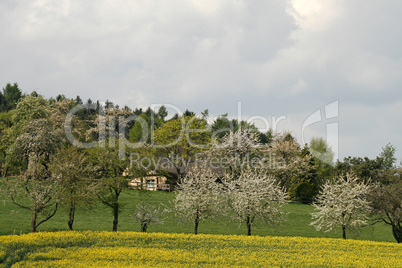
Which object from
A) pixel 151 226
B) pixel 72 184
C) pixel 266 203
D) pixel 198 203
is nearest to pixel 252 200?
pixel 266 203

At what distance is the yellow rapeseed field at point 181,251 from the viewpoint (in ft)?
87.9

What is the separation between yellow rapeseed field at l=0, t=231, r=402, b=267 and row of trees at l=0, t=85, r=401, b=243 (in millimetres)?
5501

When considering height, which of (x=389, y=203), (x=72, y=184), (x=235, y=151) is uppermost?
(x=235, y=151)

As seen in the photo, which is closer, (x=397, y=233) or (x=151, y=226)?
A: (x=397, y=233)

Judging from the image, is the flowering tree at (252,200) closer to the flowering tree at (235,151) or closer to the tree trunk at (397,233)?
the tree trunk at (397,233)

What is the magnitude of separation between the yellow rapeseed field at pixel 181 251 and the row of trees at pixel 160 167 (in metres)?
5.50

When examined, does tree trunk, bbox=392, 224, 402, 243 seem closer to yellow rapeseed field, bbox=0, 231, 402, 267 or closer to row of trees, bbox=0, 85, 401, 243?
row of trees, bbox=0, 85, 401, 243

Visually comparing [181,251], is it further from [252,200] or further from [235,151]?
[235,151]

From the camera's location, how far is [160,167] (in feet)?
219

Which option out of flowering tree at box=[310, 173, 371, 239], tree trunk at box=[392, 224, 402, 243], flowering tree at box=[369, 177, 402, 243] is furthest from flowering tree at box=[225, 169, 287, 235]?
tree trunk at box=[392, 224, 402, 243]

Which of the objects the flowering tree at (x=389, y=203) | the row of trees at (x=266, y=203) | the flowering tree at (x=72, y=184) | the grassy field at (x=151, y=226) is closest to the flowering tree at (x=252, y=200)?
the row of trees at (x=266, y=203)

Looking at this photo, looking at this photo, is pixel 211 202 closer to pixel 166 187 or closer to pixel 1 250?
pixel 1 250

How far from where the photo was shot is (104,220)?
4822cm

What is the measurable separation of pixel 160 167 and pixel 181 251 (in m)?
37.2
